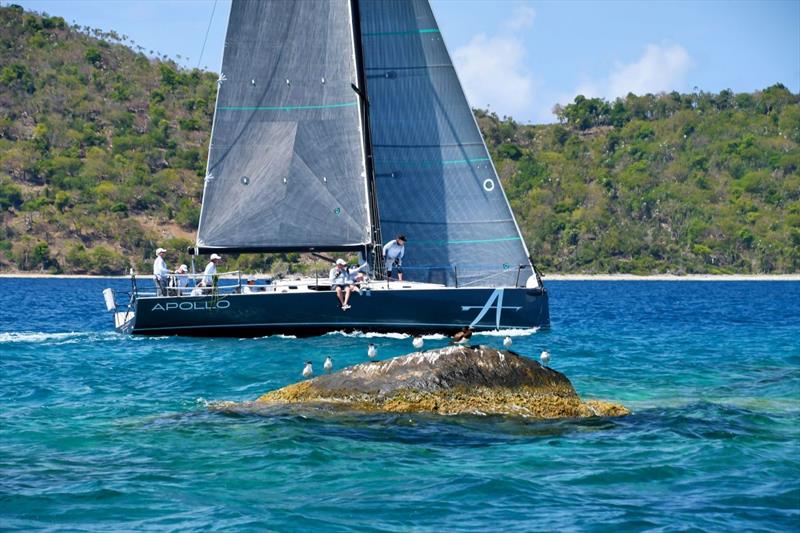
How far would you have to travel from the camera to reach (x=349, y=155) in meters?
32.9

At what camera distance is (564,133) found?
497ft

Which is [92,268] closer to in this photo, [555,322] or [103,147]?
[103,147]

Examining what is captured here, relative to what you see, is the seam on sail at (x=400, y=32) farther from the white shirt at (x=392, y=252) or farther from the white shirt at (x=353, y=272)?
the white shirt at (x=353, y=272)

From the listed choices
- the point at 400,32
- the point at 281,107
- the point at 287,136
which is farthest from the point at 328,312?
the point at 400,32

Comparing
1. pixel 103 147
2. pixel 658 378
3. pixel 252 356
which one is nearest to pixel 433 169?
pixel 252 356

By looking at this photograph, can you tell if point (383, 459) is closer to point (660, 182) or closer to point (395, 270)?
point (395, 270)

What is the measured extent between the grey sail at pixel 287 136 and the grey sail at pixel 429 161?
761 mm

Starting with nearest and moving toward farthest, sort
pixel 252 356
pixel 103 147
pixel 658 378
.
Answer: pixel 658 378 < pixel 252 356 < pixel 103 147

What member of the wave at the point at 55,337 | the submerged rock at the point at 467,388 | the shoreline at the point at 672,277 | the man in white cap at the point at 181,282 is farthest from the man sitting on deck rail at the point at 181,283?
the shoreline at the point at 672,277

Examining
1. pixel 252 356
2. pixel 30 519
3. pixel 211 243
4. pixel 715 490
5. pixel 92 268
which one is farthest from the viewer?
pixel 92 268

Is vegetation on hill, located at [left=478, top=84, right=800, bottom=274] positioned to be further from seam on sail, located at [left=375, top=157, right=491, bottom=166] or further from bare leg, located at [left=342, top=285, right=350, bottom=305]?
→ bare leg, located at [left=342, top=285, right=350, bottom=305]

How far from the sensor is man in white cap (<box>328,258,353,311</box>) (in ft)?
99.6

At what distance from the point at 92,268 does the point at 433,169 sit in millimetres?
73967

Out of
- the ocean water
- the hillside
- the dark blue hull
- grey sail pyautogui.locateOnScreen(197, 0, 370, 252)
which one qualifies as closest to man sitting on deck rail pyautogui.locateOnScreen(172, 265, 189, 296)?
the dark blue hull
